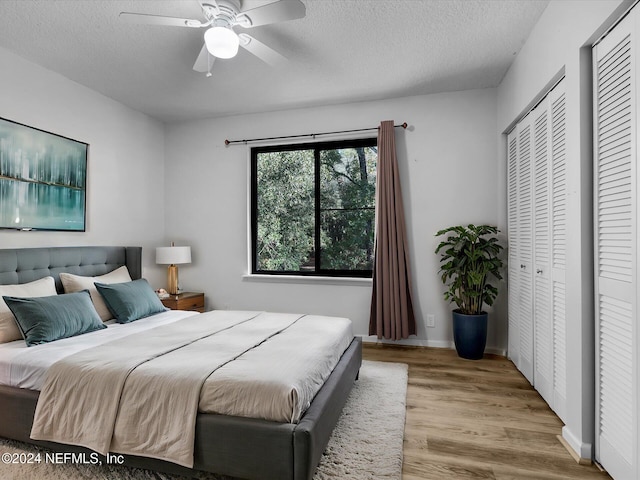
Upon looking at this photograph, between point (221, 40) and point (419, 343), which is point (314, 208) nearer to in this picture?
point (419, 343)

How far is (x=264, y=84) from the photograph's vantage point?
144 inches

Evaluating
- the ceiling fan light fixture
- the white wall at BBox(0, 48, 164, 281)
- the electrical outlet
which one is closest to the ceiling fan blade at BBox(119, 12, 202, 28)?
the ceiling fan light fixture

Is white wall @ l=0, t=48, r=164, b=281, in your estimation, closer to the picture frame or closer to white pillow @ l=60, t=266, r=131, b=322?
the picture frame

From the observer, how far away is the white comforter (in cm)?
167

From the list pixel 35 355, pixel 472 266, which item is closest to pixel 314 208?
pixel 472 266

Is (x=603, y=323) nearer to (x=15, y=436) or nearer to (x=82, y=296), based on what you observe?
(x=15, y=436)

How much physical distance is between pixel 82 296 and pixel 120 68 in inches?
79.8

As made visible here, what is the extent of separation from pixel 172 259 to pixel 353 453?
122 inches

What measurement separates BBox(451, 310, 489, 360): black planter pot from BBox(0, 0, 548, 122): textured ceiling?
7.53ft

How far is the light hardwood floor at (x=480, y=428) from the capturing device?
183 centimetres

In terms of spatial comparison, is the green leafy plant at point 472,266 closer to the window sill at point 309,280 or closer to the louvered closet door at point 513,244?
the louvered closet door at point 513,244

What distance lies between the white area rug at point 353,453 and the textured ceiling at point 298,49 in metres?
2.67

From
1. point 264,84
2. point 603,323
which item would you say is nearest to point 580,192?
point 603,323

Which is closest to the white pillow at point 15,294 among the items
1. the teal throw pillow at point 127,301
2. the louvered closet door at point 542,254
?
the teal throw pillow at point 127,301
